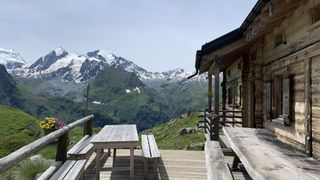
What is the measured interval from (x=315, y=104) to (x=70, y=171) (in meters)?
4.56

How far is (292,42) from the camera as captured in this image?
859 centimetres

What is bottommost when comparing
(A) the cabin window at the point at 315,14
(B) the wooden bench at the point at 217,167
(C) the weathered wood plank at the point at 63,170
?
(C) the weathered wood plank at the point at 63,170

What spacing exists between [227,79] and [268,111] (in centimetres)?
1071

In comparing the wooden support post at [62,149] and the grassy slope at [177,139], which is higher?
the wooden support post at [62,149]

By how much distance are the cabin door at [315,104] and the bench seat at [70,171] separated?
167 inches

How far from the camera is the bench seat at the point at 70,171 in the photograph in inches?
271

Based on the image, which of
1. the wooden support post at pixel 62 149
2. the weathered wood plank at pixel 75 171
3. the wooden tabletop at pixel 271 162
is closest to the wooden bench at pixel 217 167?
the wooden tabletop at pixel 271 162

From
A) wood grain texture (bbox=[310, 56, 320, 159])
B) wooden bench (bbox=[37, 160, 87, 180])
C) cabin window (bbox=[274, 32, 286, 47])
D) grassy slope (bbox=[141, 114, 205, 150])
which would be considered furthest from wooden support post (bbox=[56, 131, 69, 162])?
grassy slope (bbox=[141, 114, 205, 150])

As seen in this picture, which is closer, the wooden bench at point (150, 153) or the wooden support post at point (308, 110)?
the wooden support post at point (308, 110)

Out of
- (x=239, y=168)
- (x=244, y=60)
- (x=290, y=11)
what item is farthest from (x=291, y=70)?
(x=244, y=60)

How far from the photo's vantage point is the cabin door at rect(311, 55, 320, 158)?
6867 mm

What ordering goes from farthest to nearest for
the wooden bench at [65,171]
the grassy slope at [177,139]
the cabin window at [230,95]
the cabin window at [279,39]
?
the grassy slope at [177,139], the cabin window at [230,95], the cabin window at [279,39], the wooden bench at [65,171]

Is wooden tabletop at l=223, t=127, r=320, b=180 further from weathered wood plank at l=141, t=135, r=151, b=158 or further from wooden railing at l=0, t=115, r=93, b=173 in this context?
wooden railing at l=0, t=115, r=93, b=173

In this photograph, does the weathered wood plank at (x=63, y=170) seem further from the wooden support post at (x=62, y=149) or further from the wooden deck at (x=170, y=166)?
the wooden deck at (x=170, y=166)
